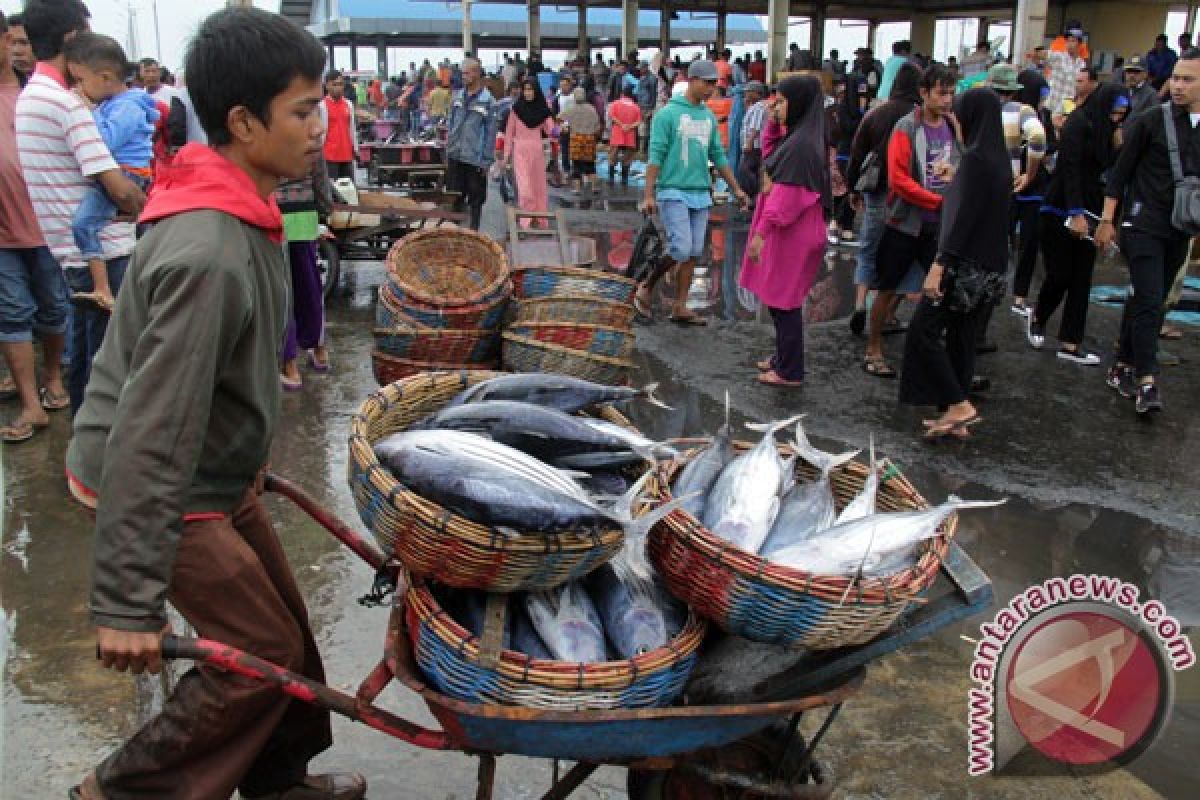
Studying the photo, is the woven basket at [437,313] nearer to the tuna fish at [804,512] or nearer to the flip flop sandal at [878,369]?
the tuna fish at [804,512]

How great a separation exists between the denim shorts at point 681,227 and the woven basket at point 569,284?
3718 millimetres

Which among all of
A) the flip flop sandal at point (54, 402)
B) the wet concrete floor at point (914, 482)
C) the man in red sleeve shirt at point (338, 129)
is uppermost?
the man in red sleeve shirt at point (338, 129)

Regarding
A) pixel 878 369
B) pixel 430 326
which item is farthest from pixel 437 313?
pixel 878 369

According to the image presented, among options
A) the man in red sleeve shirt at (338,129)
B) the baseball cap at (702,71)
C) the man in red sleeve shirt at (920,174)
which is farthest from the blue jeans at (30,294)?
the man in red sleeve shirt at (338,129)

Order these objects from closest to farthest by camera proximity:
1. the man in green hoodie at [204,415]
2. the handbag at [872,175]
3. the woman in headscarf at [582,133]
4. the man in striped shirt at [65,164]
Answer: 1. the man in green hoodie at [204,415]
2. the man in striped shirt at [65,164]
3. the handbag at [872,175]
4. the woman in headscarf at [582,133]

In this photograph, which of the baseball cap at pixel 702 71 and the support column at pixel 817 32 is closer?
the baseball cap at pixel 702 71

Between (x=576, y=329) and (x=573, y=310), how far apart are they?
131 millimetres

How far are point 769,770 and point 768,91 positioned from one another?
14.1m

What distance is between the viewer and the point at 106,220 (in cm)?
501

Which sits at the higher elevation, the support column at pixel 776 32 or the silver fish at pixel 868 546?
the support column at pixel 776 32

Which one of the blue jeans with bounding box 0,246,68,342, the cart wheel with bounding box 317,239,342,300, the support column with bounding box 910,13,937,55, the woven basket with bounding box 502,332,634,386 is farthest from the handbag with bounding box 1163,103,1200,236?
the support column with bounding box 910,13,937,55

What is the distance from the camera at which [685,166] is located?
784cm

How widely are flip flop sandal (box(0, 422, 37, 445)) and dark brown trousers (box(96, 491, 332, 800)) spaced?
12.2ft

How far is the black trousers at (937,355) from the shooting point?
222 inches
